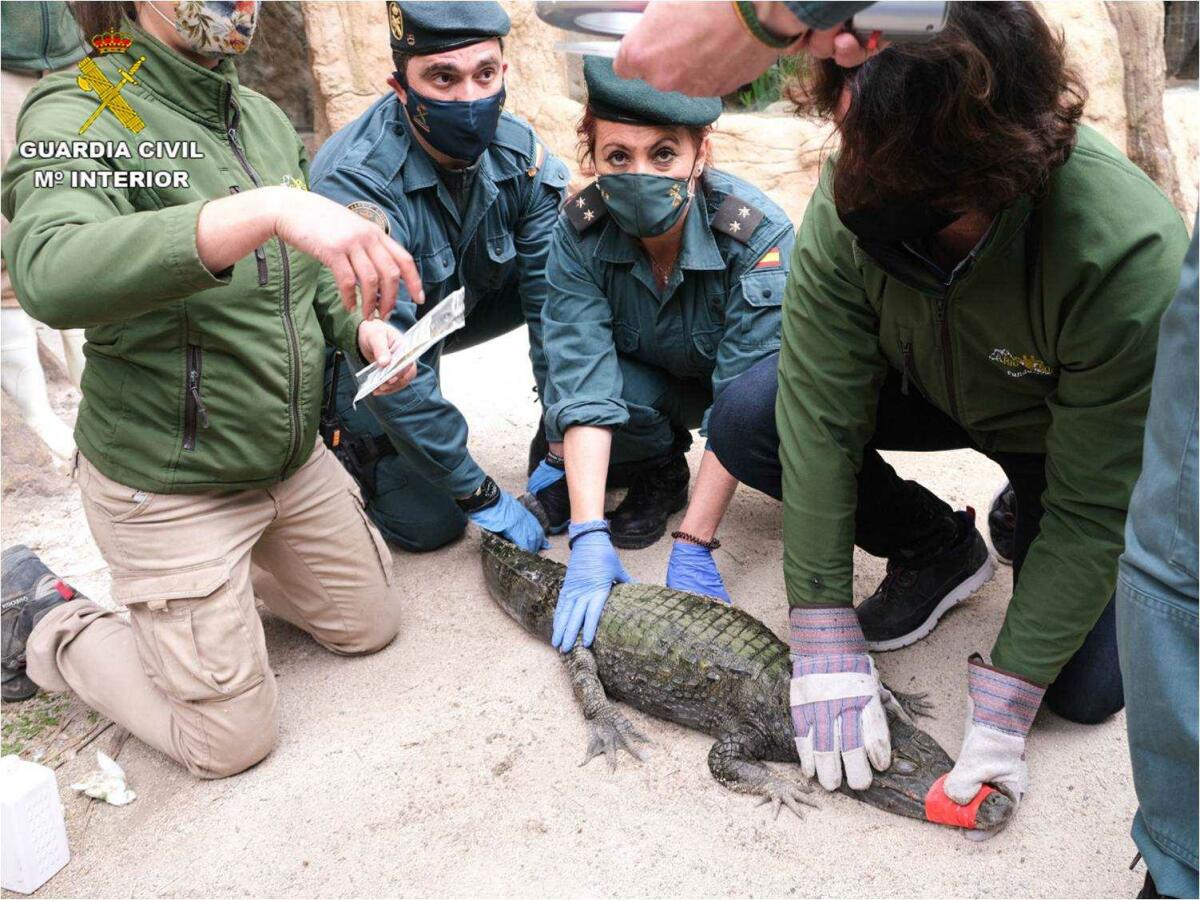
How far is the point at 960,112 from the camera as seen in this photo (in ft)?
5.00

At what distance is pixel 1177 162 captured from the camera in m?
6.71

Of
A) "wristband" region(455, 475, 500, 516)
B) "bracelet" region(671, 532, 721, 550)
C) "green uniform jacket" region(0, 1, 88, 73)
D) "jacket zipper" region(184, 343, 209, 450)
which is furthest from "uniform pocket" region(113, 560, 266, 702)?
"green uniform jacket" region(0, 1, 88, 73)

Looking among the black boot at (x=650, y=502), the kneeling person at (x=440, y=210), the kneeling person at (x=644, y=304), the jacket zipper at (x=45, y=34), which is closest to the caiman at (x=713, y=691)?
the kneeling person at (x=644, y=304)

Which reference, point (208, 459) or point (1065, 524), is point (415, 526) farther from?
point (1065, 524)

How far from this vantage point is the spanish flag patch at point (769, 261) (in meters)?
3.05

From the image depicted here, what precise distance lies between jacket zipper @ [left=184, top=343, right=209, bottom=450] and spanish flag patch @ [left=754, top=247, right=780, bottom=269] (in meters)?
1.62

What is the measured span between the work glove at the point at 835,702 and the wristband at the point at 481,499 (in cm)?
130

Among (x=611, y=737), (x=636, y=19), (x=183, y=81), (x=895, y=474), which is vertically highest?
(x=636, y=19)

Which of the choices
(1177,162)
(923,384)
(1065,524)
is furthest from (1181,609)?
(1177,162)

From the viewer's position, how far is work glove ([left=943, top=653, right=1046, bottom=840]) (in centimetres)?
209

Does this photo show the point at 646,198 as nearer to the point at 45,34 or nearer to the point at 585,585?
the point at 585,585

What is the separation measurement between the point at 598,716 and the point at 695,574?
1.97 feet

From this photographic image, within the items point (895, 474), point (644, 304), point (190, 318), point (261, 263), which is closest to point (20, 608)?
point (190, 318)

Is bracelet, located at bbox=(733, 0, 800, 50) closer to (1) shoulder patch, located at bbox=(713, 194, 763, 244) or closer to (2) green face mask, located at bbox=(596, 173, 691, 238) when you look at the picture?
(2) green face mask, located at bbox=(596, 173, 691, 238)
